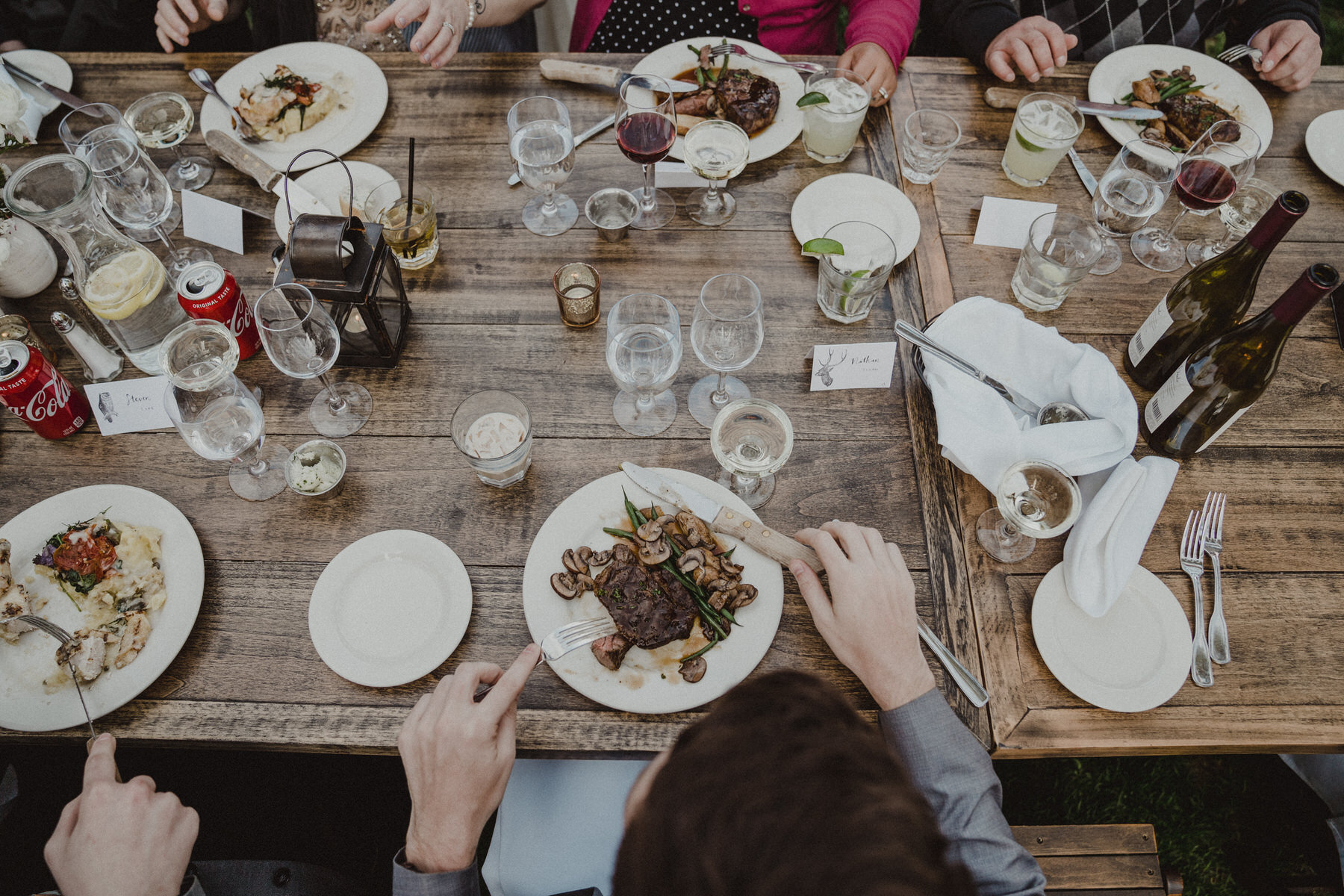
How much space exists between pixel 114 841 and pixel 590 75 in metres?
2.16

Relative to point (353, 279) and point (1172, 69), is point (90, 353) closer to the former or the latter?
point (353, 279)

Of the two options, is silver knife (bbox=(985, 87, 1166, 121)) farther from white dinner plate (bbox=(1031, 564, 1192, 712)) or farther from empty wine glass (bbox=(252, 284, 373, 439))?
empty wine glass (bbox=(252, 284, 373, 439))

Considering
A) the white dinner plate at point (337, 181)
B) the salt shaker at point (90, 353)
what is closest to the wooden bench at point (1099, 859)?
the white dinner plate at point (337, 181)

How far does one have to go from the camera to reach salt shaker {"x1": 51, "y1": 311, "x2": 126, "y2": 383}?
1653mm

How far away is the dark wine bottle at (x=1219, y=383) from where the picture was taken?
1535mm

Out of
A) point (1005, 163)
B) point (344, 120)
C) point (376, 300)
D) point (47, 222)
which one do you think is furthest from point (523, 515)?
point (1005, 163)

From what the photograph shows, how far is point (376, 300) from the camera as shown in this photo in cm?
159

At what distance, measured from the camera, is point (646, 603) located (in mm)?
1388

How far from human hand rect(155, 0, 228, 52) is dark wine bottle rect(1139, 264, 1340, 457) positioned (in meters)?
2.88

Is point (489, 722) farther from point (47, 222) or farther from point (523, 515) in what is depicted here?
point (47, 222)

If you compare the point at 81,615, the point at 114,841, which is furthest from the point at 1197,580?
the point at 81,615

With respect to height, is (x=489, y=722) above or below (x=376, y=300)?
below

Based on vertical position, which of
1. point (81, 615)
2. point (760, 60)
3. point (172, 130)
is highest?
point (760, 60)

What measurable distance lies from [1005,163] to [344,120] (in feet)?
6.29
